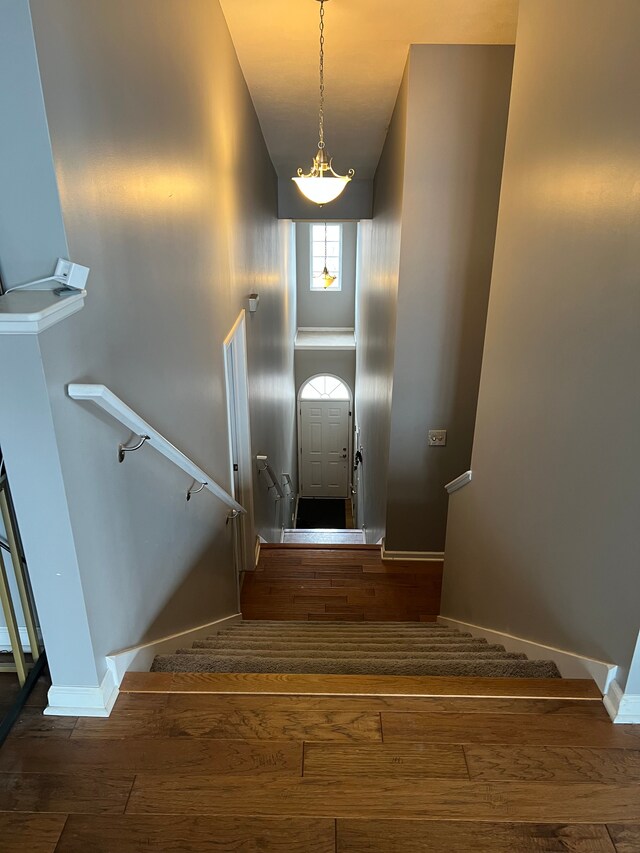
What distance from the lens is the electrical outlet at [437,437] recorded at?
4.70m

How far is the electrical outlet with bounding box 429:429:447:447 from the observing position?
4.70 m

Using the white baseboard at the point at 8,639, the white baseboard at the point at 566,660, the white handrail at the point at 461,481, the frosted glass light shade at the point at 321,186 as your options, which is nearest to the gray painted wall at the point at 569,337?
Result: the white baseboard at the point at 566,660

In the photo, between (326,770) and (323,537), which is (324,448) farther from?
(326,770)

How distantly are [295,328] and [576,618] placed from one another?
32.9 ft

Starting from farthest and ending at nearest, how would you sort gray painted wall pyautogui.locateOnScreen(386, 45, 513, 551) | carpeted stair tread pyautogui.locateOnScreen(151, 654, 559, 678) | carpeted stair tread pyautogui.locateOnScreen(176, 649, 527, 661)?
gray painted wall pyautogui.locateOnScreen(386, 45, 513, 551)
carpeted stair tread pyautogui.locateOnScreen(176, 649, 527, 661)
carpeted stair tread pyautogui.locateOnScreen(151, 654, 559, 678)

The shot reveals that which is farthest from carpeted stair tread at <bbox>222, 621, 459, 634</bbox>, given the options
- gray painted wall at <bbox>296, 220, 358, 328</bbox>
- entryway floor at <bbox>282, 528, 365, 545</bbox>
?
gray painted wall at <bbox>296, 220, 358, 328</bbox>

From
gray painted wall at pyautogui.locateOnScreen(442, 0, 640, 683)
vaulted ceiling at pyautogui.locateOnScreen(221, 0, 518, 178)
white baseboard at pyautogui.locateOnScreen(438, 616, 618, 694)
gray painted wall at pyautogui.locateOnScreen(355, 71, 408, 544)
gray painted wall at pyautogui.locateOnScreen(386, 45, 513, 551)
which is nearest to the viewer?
gray painted wall at pyautogui.locateOnScreen(442, 0, 640, 683)

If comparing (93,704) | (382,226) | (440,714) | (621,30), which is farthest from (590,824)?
(382,226)

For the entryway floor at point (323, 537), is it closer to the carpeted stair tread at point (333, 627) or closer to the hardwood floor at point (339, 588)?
the hardwood floor at point (339, 588)

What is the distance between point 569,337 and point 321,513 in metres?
10.1

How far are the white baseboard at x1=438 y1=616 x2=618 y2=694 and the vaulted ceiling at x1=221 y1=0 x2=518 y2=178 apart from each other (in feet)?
10.7

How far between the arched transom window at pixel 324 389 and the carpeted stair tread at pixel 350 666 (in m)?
9.56

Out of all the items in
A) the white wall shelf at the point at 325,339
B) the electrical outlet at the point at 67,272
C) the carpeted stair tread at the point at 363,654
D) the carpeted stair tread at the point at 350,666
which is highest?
the electrical outlet at the point at 67,272

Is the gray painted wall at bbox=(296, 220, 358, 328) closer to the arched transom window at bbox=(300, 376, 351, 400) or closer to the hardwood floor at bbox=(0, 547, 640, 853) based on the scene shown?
the arched transom window at bbox=(300, 376, 351, 400)
